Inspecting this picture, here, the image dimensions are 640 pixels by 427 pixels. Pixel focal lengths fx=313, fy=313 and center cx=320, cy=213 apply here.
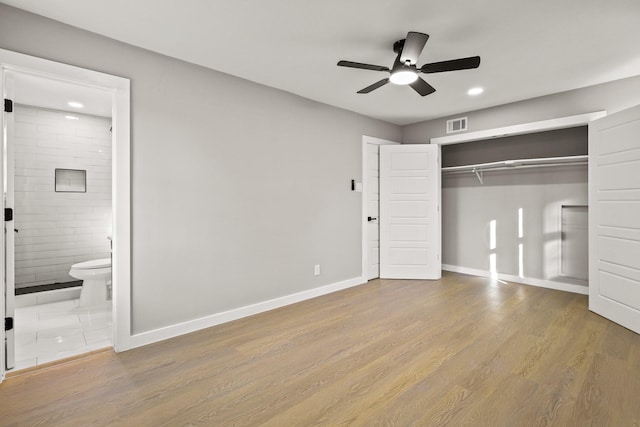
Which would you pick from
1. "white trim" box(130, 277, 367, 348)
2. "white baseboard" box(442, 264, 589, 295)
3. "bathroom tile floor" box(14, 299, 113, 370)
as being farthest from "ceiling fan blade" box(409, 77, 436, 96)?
"bathroom tile floor" box(14, 299, 113, 370)

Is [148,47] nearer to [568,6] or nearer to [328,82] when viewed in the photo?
[328,82]

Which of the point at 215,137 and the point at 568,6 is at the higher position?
the point at 568,6

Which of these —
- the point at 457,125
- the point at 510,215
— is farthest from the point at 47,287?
the point at 510,215

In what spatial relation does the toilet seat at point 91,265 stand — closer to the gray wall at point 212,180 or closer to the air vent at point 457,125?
the gray wall at point 212,180

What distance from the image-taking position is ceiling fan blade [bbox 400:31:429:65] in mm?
2143

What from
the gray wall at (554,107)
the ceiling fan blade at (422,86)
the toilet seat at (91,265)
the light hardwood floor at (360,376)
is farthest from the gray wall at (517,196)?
the toilet seat at (91,265)

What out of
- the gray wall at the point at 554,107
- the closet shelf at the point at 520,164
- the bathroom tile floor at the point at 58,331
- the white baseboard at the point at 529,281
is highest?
the gray wall at the point at 554,107

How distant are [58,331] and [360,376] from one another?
3.01 metres

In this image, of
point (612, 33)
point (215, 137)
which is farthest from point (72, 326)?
point (612, 33)

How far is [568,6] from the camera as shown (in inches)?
85.7

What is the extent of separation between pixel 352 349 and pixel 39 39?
337 cm

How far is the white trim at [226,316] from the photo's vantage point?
109 inches

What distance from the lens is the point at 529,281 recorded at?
181 inches

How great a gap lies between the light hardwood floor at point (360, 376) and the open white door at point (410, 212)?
5.20 ft
